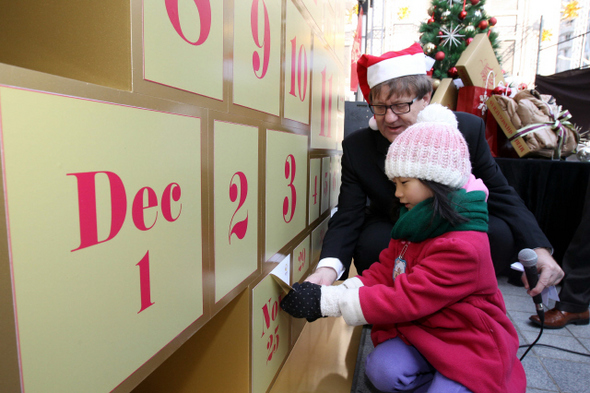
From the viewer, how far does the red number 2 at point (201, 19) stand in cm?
53

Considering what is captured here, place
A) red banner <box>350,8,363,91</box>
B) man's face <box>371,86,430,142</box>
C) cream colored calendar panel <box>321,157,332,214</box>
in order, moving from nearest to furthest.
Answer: man's face <box>371,86,430,142</box>, cream colored calendar panel <box>321,157,332,214</box>, red banner <box>350,8,363,91</box>

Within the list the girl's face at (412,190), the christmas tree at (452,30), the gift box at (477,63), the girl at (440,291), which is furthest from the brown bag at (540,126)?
the girl's face at (412,190)

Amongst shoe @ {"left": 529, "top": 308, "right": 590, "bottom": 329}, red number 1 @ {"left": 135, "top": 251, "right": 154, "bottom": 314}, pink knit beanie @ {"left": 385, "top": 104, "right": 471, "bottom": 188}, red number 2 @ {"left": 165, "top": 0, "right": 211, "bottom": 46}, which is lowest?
shoe @ {"left": 529, "top": 308, "right": 590, "bottom": 329}

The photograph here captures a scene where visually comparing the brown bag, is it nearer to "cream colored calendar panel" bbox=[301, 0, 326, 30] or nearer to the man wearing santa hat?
the man wearing santa hat

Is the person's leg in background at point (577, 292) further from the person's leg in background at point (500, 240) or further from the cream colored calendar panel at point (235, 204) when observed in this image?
the cream colored calendar panel at point (235, 204)

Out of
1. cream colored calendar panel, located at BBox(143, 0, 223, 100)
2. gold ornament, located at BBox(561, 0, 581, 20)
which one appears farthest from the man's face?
gold ornament, located at BBox(561, 0, 581, 20)

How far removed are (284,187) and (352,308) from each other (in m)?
0.37

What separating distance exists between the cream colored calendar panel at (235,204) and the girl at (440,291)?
22 cm

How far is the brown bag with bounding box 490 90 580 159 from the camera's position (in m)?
2.04

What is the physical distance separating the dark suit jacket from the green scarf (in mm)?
310

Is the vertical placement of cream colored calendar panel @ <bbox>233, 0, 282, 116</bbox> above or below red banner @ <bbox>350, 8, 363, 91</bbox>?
below

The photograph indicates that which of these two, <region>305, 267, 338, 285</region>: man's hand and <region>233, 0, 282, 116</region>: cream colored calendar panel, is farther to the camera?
<region>305, 267, 338, 285</region>: man's hand

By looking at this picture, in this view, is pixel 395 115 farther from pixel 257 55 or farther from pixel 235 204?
pixel 235 204

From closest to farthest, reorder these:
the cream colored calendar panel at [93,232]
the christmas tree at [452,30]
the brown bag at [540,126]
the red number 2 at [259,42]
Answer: the cream colored calendar panel at [93,232] → the red number 2 at [259,42] → the brown bag at [540,126] → the christmas tree at [452,30]
